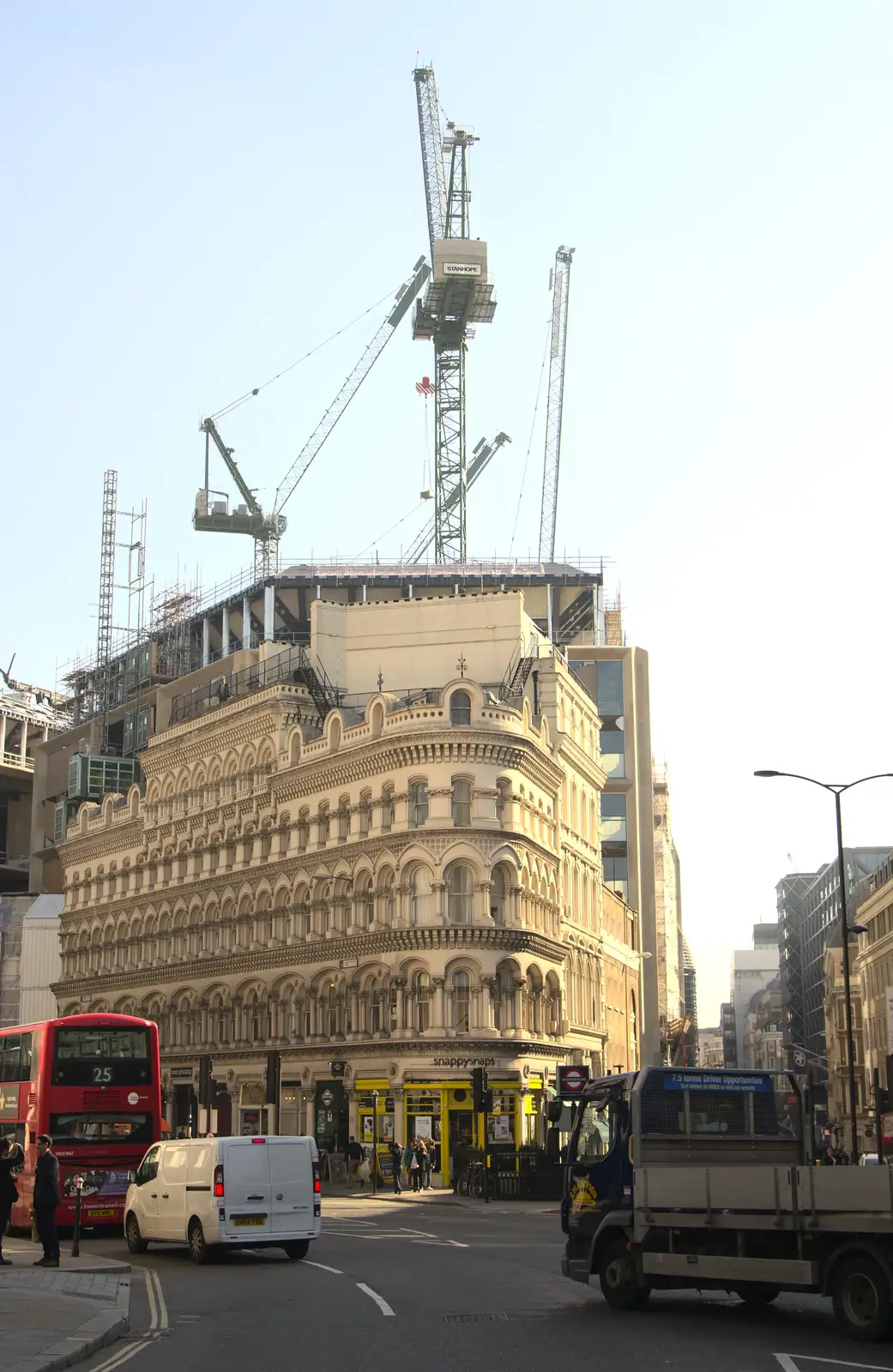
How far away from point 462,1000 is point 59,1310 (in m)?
39.7

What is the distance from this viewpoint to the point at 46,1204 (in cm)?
2553

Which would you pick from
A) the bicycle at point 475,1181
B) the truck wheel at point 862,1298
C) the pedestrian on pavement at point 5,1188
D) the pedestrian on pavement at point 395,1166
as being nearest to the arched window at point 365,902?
the pedestrian on pavement at point 395,1166

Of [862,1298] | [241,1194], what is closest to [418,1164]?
[241,1194]

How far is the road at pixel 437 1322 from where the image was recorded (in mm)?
14836

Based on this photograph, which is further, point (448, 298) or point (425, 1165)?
point (448, 298)

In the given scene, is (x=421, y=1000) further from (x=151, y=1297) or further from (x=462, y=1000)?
(x=151, y=1297)

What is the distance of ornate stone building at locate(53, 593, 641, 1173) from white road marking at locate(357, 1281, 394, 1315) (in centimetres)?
3356

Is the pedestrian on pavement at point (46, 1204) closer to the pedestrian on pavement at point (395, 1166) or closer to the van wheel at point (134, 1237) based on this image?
the van wheel at point (134, 1237)

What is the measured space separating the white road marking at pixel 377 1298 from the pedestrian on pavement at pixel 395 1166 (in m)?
29.4

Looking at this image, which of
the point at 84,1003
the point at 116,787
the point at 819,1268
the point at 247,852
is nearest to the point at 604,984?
the point at 247,852

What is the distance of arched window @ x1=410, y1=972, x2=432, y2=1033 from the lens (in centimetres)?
5788

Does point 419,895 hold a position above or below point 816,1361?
above

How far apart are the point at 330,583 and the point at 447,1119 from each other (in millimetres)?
49015

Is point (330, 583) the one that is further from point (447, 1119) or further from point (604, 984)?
point (447, 1119)
